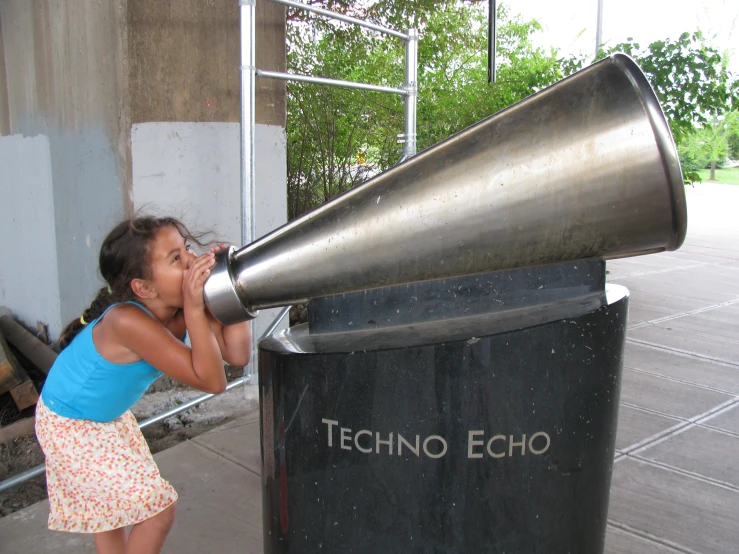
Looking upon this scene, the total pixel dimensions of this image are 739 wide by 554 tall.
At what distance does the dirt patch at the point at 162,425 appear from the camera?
323 cm

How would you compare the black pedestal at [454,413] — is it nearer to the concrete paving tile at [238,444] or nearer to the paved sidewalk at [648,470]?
the paved sidewalk at [648,470]

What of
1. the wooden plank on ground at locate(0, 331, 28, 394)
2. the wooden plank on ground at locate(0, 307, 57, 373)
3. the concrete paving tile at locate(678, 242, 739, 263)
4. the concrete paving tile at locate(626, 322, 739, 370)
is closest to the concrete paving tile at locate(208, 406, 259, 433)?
the wooden plank on ground at locate(0, 331, 28, 394)

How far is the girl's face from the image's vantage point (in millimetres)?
1760

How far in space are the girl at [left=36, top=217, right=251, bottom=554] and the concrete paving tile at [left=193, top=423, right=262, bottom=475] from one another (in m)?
1.17

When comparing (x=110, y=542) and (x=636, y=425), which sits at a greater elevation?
(x=110, y=542)

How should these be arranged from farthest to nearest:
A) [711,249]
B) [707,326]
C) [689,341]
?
[711,249]
[707,326]
[689,341]

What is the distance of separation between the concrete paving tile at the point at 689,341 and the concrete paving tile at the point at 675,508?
6.74 ft

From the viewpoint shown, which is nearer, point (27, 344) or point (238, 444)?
point (238, 444)

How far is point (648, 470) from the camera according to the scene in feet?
10.4

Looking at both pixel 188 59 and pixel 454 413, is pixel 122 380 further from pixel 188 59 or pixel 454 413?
pixel 188 59

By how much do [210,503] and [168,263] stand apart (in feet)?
4.59

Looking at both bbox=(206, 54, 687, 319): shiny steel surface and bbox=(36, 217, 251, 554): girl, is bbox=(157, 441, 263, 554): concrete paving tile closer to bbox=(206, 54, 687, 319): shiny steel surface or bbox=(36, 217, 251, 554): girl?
bbox=(36, 217, 251, 554): girl

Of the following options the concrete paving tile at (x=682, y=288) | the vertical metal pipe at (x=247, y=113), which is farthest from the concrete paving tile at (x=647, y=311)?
the vertical metal pipe at (x=247, y=113)

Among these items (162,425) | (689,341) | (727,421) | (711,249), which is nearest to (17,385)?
(162,425)
